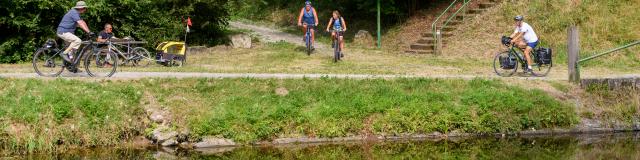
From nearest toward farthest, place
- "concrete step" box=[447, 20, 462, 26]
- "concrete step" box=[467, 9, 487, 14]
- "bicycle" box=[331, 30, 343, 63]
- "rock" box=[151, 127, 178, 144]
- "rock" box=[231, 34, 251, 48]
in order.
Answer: "rock" box=[151, 127, 178, 144]
"bicycle" box=[331, 30, 343, 63]
"rock" box=[231, 34, 251, 48]
"concrete step" box=[447, 20, 462, 26]
"concrete step" box=[467, 9, 487, 14]

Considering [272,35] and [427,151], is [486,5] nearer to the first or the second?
[272,35]

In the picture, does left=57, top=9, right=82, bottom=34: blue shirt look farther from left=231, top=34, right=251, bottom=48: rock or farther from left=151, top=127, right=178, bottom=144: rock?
left=231, top=34, right=251, bottom=48: rock

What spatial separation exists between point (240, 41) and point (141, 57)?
6.67 meters

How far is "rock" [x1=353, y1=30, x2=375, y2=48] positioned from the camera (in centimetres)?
2925

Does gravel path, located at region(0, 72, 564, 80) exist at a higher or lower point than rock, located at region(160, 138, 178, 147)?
higher

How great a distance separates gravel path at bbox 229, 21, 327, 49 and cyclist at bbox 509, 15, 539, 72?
10.2 meters

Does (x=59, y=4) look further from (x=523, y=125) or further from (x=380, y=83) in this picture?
(x=523, y=125)

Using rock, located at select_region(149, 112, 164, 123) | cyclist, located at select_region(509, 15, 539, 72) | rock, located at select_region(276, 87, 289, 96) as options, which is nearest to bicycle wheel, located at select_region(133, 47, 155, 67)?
rock, located at select_region(276, 87, 289, 96)

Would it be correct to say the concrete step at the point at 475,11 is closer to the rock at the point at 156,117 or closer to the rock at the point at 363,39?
the rock at the point at 363,39

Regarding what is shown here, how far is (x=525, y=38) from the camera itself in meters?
18.6

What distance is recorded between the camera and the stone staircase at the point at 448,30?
25911mm

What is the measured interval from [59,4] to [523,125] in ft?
41.6

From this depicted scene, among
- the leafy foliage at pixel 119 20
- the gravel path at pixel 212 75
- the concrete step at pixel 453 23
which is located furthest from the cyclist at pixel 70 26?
the concrete step at pixel 453 23

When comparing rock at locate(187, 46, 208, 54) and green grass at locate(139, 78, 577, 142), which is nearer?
green grass at locate(139, 78, 577, 142)
